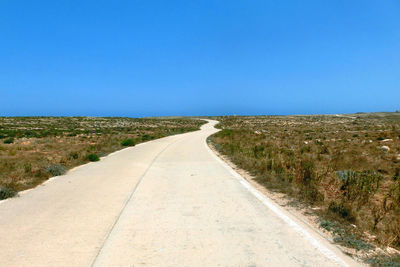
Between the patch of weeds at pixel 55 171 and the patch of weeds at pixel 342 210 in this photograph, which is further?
the patch of weeds at pixel 55 171

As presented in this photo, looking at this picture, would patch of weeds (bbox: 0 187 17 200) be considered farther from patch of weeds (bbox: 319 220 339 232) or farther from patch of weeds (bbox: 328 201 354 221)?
patch of weeds (bbox: 328 201 354 221)

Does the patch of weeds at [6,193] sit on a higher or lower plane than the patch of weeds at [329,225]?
higher

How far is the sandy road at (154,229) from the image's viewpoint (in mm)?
3824

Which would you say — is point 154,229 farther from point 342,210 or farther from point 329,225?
point 342,210

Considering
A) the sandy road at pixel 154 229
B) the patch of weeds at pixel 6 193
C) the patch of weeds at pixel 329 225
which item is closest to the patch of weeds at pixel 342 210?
the patch of weeds at pixel 329 225

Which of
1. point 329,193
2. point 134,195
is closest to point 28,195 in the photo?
point 134,195

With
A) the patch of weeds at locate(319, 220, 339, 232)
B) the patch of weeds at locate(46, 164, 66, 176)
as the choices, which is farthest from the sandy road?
the patch of weeds at locate(46, 164, 66, 176)

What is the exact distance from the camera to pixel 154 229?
16.0 feet

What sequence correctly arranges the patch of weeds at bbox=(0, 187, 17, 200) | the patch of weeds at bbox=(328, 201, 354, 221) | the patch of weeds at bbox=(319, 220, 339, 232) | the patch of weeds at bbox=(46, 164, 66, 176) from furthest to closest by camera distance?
the patch of weeds at bbox=(46, 164, 66, 176)
the patch of weeds at bbox=(0, 187, 17, 200)
the patch of weeds at bbox=(328, 201, 354, 221)
the patch of weeds at bbox=(319, 220, 339, 232)

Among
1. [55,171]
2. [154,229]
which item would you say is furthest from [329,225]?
[55,171]

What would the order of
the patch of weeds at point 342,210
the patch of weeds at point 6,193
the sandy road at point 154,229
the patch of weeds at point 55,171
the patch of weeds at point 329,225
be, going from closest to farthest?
the sandy road at point 154,229
the patch of weeds at point 329,225
the patch of weeds at point 342,210
the patch of weeds at point 6,193
the patch of weeds at point 55,171

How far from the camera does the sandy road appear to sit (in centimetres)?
382

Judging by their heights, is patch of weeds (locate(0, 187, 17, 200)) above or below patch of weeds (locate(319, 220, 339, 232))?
above

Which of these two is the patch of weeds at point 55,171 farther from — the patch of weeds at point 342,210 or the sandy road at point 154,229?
the patch of weeds at point 342,210
